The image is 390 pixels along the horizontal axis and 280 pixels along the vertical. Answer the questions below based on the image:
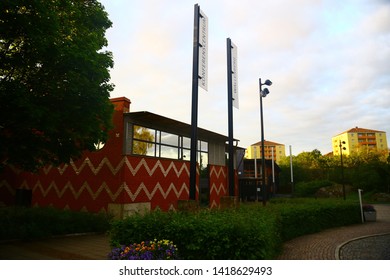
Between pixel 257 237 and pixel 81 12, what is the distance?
11.1 m

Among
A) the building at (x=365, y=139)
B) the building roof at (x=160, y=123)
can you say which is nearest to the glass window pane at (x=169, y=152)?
the building roof at (x=160, y=123)

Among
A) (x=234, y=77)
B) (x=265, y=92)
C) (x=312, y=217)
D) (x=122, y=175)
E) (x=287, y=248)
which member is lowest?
(x=287, y=248)

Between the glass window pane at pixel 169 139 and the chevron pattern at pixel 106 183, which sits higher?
the glass window pane at pixel 169 139

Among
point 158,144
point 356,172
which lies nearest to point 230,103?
point 158,144

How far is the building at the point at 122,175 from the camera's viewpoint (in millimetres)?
15477

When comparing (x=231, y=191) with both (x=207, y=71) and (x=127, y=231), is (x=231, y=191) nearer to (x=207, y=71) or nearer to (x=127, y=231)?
(x=207, y=71)

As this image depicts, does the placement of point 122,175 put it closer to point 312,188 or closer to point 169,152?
point 169,152

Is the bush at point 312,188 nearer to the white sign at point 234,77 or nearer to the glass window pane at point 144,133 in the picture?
the glass window pane at point 144,133

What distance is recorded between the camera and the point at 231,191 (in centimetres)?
1302

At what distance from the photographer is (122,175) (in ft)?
50.0

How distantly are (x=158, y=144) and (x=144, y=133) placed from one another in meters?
1.31

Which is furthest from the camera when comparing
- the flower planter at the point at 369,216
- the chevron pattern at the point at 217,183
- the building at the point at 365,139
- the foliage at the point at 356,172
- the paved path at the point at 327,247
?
the building at the point at 365,139

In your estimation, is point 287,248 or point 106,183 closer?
point 287,248

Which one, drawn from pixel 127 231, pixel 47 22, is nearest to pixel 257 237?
pixel 127 231
